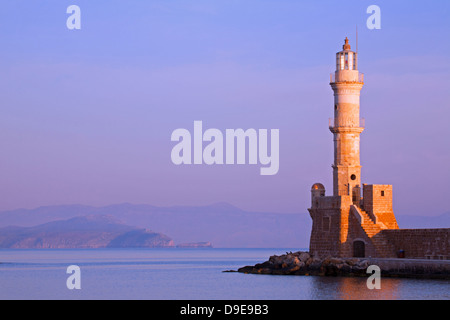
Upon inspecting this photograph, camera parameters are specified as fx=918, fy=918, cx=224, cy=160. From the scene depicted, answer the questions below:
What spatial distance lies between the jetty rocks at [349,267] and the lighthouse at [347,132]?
3983 millimetres

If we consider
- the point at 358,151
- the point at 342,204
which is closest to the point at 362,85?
the point at 358,151

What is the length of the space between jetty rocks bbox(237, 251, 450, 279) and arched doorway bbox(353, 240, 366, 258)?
137 centimetres

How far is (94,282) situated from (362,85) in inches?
755

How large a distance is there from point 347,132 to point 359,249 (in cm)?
648

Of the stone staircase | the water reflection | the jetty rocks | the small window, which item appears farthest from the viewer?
the small window

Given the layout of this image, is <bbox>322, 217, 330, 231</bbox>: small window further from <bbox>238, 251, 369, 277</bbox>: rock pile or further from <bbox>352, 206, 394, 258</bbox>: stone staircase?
<bbox>352, 206, 394, 258</bbox>: stone staircase

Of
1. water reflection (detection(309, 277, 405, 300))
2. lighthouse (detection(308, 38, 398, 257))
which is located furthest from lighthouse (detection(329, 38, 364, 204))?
water reflection (detection(309, 277, 405, 300))

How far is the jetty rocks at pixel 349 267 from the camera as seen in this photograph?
148ft

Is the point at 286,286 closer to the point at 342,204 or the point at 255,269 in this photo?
the point at 342,204

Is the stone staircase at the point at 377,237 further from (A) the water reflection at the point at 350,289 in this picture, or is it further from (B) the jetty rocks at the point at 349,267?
(A) the water reflection at the point at 350,289

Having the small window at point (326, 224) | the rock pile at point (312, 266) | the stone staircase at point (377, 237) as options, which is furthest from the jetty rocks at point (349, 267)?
the small window at point (326, 224)

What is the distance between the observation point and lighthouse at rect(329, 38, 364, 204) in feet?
167

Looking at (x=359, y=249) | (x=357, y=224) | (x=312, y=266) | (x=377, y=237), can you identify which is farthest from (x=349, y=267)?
(x=312, y=266)

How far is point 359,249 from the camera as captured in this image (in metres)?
50.2
